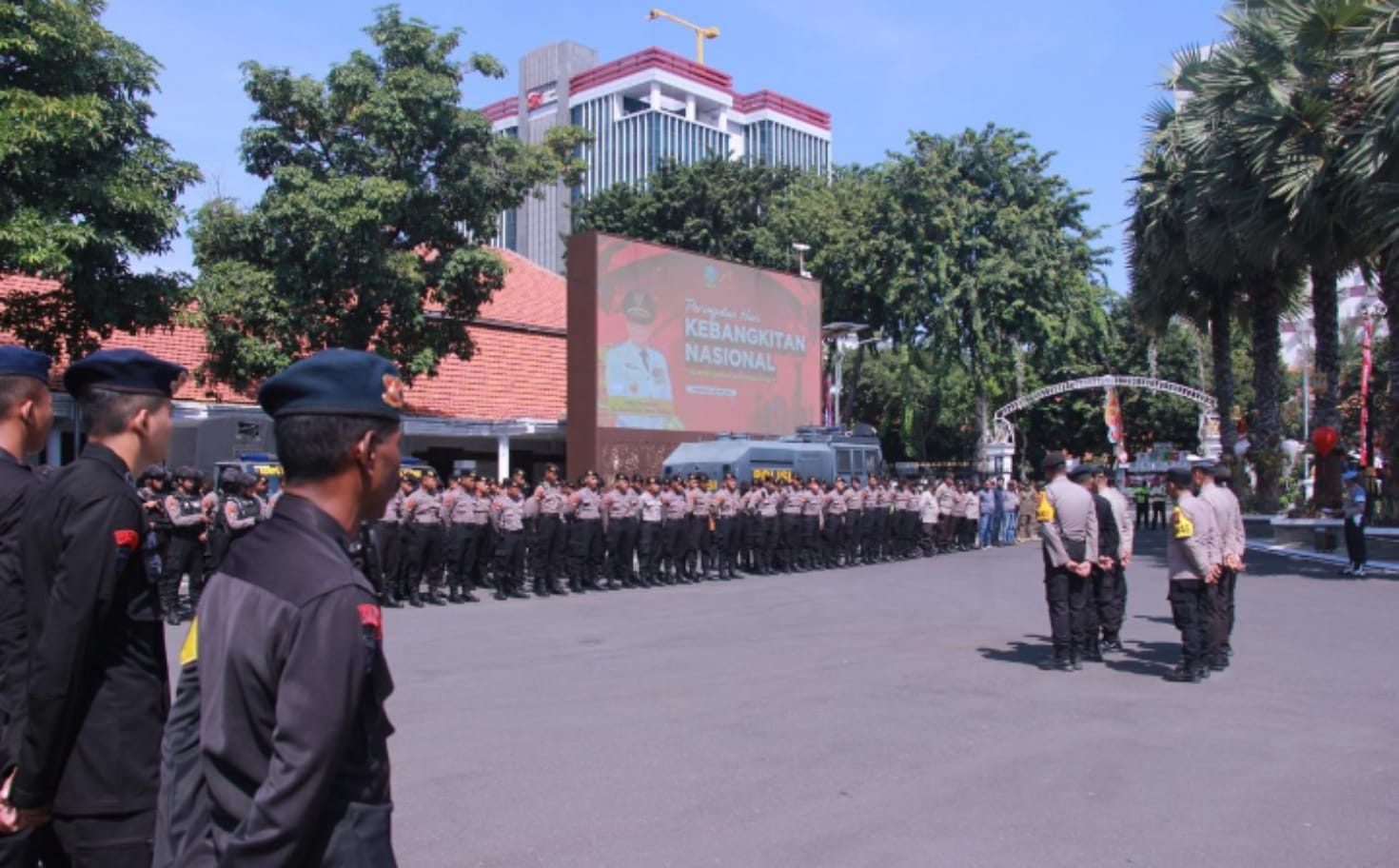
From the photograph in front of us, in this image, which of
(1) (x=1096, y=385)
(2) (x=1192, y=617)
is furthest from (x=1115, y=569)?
(1) (x=1096, y=385)

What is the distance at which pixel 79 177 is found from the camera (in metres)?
18.1

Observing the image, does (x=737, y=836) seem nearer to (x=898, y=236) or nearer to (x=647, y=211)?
(x=898, y=236)

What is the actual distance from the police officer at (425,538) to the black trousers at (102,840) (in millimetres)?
13114

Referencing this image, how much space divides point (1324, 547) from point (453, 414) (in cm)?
2013

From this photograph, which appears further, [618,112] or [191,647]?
[618,112]

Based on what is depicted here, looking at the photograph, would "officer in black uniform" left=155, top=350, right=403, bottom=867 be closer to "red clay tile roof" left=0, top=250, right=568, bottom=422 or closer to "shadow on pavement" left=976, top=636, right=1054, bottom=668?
"shadow on pavement" left=976, top=636, right=1054, bottom=668

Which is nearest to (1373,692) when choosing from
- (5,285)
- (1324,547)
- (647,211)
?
(1324,547)

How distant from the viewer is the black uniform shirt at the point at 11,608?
338 centimetres

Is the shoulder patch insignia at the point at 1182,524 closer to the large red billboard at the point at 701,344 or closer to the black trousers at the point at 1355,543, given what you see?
the black trousers at the point at 1355,543

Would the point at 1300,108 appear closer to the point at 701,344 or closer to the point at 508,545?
the point at 701,344

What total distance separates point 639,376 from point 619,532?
821 centimetres

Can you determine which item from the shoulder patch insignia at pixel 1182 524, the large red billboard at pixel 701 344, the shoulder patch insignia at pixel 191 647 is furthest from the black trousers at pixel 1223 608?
the large red billboard at pixel 701 344

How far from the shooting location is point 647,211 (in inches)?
1716

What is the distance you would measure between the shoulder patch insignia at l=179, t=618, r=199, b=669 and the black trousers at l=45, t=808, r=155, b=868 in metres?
0.84
